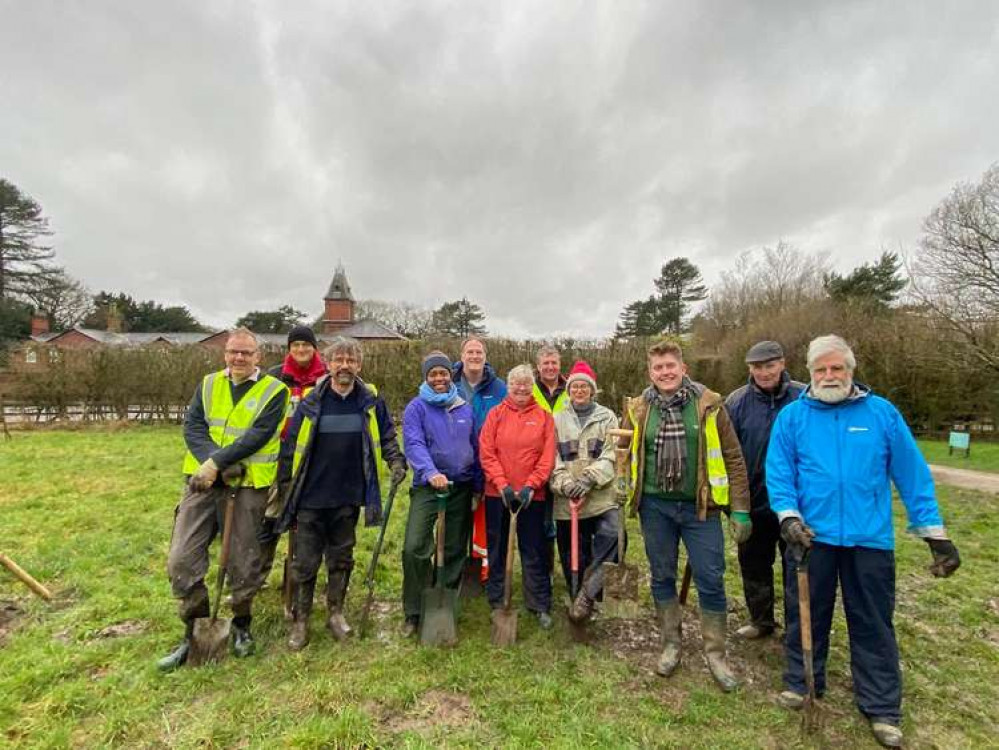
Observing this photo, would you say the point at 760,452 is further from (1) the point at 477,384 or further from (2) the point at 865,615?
(1) the point at 477,384

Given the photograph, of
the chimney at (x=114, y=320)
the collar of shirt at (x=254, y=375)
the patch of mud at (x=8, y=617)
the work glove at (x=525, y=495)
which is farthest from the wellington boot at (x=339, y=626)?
the chimney at (x=114, y=320)

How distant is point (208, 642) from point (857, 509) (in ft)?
13.8

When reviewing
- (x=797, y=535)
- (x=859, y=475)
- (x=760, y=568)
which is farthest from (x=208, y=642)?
(x=859, y=475)

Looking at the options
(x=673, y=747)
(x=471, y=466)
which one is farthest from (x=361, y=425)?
(x=673, y=747)

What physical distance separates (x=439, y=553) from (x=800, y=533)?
2465 millimetres

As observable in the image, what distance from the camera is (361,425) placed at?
369 cm

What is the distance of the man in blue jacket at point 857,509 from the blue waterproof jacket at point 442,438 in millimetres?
2163

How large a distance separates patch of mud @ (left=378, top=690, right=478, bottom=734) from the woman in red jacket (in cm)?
107

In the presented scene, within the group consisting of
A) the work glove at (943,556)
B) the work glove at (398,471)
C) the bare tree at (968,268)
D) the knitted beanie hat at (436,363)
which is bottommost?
the work glove at (943,556)

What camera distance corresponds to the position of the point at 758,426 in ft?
11.6

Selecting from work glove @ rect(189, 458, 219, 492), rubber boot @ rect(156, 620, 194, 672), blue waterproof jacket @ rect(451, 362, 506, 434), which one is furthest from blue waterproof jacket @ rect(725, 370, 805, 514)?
rubber boot @ rect(156, 620, 194, 672)

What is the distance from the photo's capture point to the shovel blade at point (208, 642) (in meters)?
3.33

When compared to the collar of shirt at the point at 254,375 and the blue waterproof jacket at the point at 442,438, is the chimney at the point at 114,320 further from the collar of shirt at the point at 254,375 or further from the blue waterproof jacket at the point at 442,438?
the blue waterproof jacket at the point at 442,438

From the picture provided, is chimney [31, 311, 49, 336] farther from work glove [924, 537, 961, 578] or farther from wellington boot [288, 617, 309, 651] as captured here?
work glove [924, 537, 961, 578]
